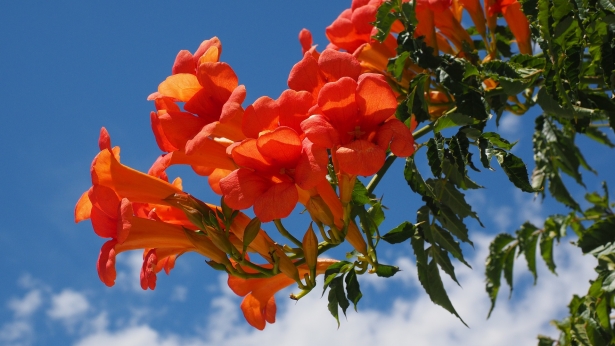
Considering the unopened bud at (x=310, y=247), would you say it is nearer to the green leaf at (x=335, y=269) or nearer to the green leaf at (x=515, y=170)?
the green leaf at (x=335, y=269)

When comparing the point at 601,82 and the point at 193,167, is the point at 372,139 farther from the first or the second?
the point at 601,82

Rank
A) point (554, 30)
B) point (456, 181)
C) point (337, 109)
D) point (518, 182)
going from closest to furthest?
1. point (337, 109)
2. point (518, 182)
3. point (554, 30)
4. point (456, 181)

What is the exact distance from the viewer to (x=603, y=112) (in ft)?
10.4

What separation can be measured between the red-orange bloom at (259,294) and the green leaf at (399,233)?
308 millimetres

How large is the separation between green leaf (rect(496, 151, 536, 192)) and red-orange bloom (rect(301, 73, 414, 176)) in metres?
0.44

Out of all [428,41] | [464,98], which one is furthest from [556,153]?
[464,98]

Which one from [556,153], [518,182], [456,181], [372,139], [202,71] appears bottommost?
[518,182]

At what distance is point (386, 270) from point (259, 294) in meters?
0.61

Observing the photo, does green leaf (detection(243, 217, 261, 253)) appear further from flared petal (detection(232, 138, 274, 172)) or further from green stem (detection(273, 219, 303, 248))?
flared petal (detection(232, 138, 274, 172))

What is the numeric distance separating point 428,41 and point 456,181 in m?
0.76

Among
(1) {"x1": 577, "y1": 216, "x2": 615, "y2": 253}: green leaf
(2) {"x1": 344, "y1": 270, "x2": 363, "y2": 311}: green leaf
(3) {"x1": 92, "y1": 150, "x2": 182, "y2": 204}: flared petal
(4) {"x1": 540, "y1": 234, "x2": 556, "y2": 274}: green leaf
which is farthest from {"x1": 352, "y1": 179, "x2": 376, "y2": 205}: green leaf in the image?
(4) {"x1": 540, "y1": 234, "x2": 556, "y2": 274}: green leaf

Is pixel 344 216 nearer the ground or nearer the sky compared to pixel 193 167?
nearer the ground

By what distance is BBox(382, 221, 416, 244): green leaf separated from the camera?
2.47 metres

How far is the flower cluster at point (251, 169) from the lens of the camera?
6.69 feet
